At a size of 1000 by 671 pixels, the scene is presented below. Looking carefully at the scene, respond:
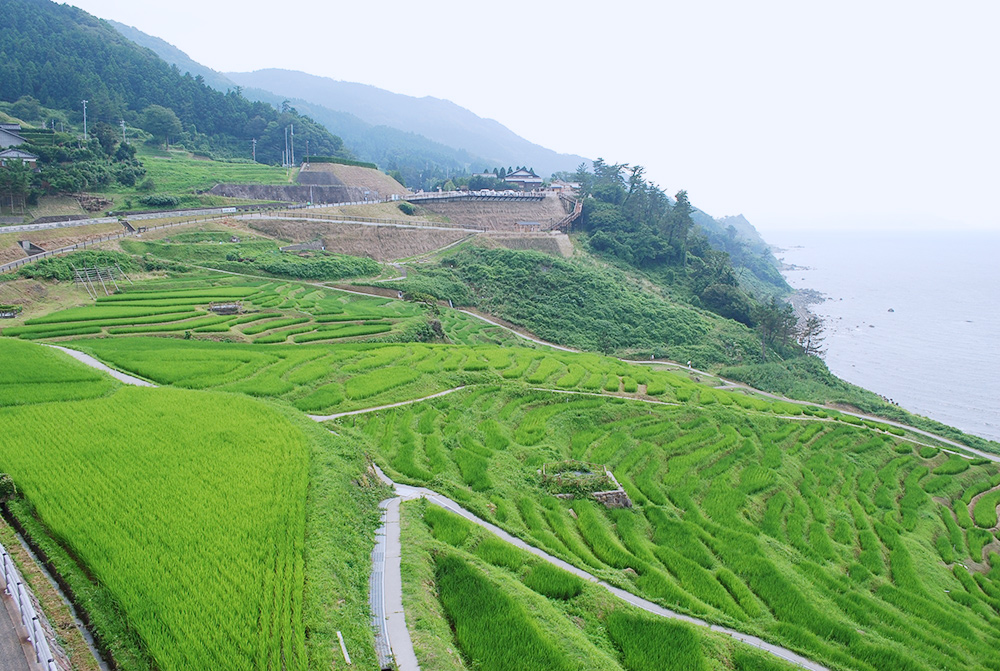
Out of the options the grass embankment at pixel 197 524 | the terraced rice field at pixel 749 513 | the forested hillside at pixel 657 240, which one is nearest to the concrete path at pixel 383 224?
the forested hillside at pixel 657 240

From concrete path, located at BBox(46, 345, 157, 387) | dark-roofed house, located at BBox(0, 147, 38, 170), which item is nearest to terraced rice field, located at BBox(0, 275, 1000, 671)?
concrete path, located at BBox(46, 345, 157, 387)

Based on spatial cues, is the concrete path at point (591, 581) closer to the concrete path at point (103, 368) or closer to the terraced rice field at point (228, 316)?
the concrete path at point (103, 368)

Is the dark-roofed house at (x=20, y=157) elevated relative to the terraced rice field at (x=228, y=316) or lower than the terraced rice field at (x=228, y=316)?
elevated

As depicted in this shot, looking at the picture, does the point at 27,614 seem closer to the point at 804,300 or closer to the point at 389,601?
the point at 389,601

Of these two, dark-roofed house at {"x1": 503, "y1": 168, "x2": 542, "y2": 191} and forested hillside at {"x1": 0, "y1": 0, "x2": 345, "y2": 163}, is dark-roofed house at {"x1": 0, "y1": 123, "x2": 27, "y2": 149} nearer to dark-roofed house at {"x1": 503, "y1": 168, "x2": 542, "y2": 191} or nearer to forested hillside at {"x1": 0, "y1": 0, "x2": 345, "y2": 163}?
forested hillside at {"x1": 0, "y1": 0, "x2": 345, "y2": 163}

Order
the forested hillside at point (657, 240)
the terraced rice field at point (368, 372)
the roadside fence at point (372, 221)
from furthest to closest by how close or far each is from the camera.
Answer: the forested hillside at point (657, 240) → the roadside fence at point (372, 221) → the terraced rice field at point (368, 372)

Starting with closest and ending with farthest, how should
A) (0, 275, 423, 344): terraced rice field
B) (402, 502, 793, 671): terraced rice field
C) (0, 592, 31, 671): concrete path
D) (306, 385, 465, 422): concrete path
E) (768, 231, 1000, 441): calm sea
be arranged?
(0, 592, 31, 671): concrete path < (402, 502, 793, 671): terraced rice field < (306, 385, 465, 422): concrete path < (0, 275, 423, 344): terraced rice field < (768, 231, 1000, 441): calm sea

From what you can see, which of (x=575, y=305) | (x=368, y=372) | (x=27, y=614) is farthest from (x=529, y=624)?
(x=575, y=305)
